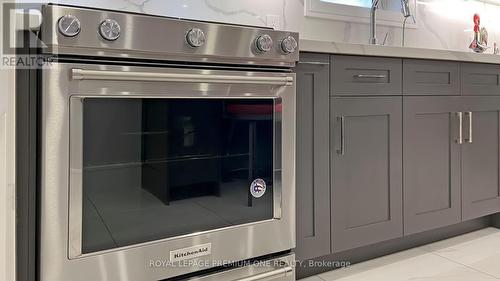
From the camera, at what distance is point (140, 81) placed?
1.26 meters

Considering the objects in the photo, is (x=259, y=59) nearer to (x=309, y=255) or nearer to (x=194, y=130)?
(x=194, y=130)

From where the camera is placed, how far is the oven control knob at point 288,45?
1523mm

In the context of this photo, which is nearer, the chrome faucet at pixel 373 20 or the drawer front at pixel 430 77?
the drawer front at pixel 430 77

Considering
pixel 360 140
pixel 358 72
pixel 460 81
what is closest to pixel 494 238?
pixel 460 81

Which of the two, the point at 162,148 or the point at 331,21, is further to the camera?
the point at 331,21

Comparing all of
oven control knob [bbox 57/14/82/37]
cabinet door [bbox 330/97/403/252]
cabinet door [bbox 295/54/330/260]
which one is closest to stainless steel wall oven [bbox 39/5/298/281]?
oven control knob [bbox 57/14/82/37]

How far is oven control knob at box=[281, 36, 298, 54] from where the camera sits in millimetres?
1523

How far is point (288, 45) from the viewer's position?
1.53m

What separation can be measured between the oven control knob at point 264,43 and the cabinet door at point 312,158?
22cm

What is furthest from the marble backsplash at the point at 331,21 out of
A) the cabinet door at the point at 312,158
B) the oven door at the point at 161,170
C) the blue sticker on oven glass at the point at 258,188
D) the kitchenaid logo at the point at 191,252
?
the kitchenaid logo at the point at 191,252

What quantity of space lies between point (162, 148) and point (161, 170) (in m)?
0.07

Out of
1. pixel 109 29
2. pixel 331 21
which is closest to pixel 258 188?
pixel 109 29

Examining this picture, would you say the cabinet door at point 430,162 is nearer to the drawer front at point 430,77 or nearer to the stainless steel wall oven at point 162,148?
the drawer front at point 430,77

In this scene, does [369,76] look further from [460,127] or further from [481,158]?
[481,158]
